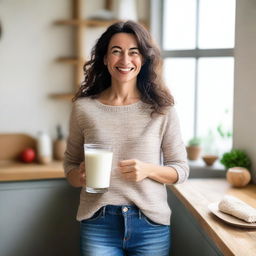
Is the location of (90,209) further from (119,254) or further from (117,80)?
(117,80)

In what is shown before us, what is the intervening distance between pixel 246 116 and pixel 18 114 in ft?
5.62

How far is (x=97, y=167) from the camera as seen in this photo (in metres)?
1.39

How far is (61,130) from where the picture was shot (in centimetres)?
310

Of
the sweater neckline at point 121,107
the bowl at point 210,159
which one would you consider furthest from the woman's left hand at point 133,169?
the bowl at point 210,159

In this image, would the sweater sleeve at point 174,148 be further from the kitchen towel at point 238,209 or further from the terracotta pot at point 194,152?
the terracotta pot at point 194,152

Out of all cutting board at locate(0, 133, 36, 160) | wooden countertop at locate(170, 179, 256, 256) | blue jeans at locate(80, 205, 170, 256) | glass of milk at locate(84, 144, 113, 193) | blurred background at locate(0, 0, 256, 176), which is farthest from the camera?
cutting board at locate(0, 133, 36, 160)

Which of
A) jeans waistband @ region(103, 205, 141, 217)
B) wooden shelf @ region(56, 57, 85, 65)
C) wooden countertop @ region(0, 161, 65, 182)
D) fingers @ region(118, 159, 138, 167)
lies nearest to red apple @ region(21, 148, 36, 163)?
wooden countertop @ region(0, 161, 65, 182)

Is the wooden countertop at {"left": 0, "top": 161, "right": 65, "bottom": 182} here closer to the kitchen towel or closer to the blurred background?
the blurred background

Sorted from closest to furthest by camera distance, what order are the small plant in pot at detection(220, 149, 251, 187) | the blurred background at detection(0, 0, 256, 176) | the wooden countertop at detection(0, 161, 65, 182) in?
the small plant in pot at detection(220, 149, 251, 187)
the wooden countertop at detection(0, 161, 65, 182)
the blurred background at detection(0, 0, 256, 176)

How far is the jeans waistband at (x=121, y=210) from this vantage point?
148cm

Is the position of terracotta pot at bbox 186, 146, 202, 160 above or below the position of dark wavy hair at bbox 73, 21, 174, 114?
below

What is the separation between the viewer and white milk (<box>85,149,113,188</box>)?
1.39 meters

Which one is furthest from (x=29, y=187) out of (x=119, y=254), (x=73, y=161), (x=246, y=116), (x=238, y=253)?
(x=238, y=253)

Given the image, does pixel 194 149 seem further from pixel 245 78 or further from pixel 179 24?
pixel 179 24
